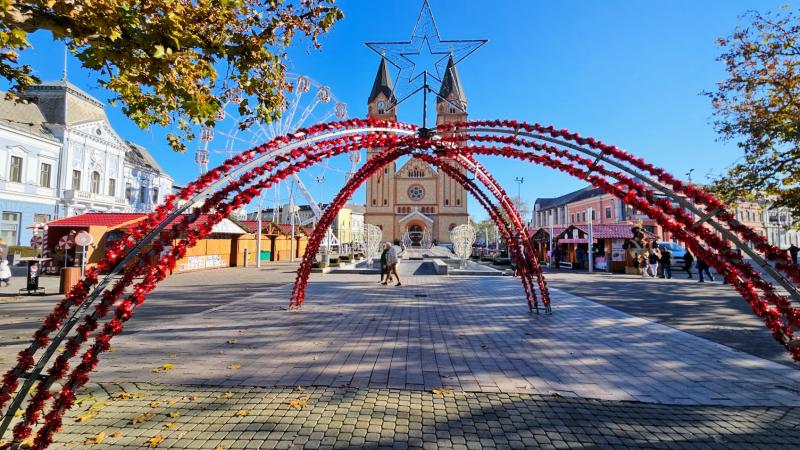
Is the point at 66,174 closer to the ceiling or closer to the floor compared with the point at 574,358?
closer to the ceiling

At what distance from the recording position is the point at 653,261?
63.0ft

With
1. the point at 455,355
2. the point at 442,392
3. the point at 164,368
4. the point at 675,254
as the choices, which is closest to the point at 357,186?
the point at 455,355

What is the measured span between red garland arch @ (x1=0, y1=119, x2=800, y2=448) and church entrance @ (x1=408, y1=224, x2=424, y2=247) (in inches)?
2261

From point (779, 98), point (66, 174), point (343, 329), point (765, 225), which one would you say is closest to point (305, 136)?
point (343, 329)

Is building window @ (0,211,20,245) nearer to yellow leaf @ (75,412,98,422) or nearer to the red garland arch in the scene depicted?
the red garland arch

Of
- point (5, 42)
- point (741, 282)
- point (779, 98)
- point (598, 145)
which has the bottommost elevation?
point (741, 282)

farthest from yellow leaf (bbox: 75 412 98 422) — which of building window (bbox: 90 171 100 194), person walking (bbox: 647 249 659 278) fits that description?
building window (bbox: 90 171 100 194)

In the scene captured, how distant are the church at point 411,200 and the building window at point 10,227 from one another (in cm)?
4323

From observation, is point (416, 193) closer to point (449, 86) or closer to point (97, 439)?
point (449, 86)

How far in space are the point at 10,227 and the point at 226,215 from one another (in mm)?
30871

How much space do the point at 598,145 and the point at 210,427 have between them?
5.73 m

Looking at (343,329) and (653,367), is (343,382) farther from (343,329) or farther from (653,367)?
(653,367)

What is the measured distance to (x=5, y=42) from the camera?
4027mm

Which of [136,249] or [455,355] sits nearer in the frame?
[136,249]
